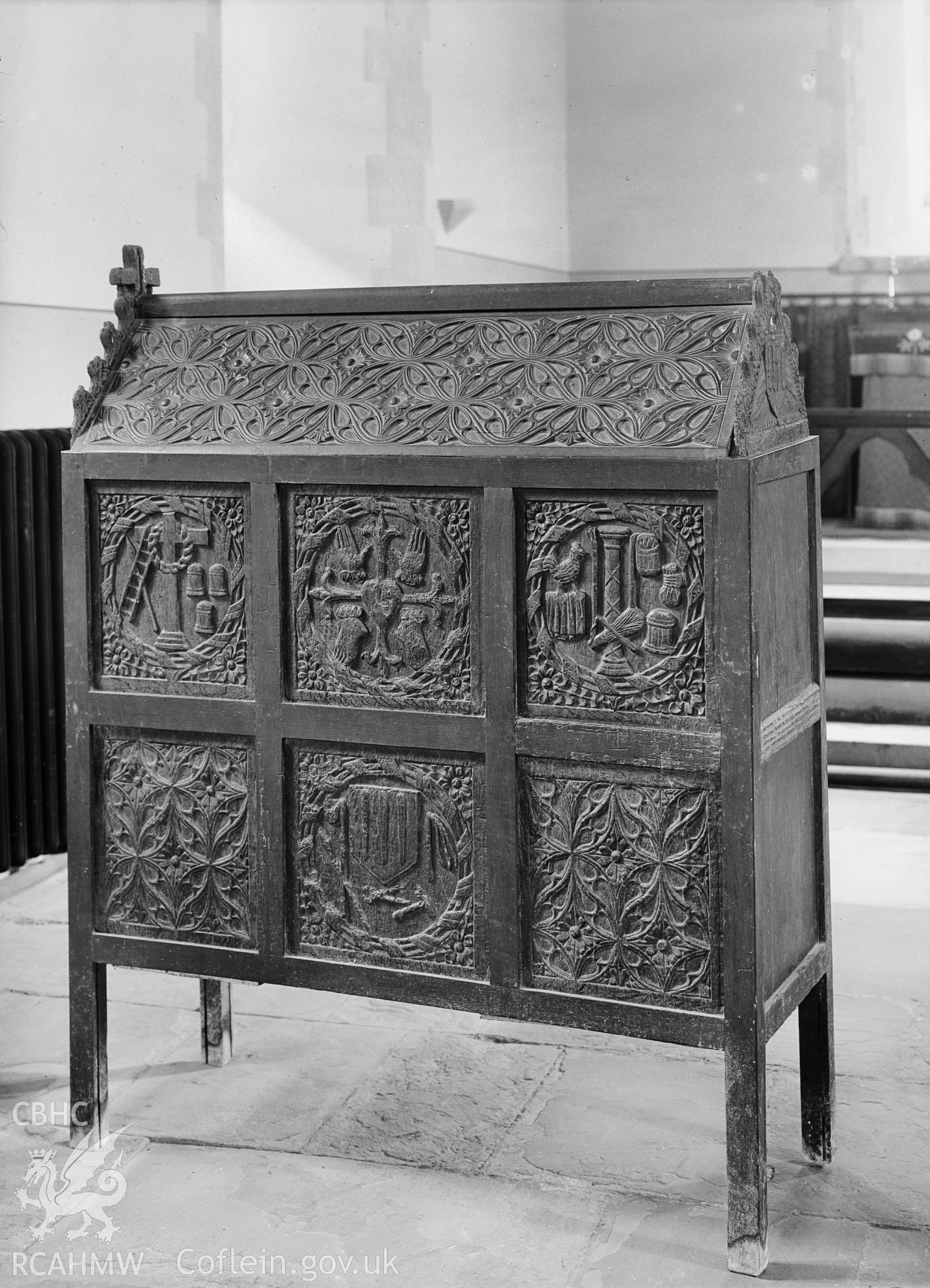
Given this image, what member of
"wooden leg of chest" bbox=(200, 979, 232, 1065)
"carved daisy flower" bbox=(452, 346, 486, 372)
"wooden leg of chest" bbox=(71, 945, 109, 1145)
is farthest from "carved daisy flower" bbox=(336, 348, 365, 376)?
"wooden leg of chest" bbox=(200, 979, 232, 1065)

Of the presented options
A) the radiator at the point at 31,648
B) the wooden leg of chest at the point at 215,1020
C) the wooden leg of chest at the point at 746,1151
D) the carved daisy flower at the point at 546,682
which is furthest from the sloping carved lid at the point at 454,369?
the radiator at the point at 31,648

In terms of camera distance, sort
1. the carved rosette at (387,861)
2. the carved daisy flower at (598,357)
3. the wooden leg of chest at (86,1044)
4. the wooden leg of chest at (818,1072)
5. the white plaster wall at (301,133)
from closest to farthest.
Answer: the carved daisy flower at (598,357)
the carved rosette at (387,861)
the wooden leg of chest at (818,1072)
the wooden leg of chest at (86,1044)
the white plaster wall at (301,133)

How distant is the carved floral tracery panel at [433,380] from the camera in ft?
8.30

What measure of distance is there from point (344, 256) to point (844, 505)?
235 cm

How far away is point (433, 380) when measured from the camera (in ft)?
8.91

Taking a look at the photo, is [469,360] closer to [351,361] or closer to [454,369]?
[454,369]

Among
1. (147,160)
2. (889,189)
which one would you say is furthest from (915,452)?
(147,160)

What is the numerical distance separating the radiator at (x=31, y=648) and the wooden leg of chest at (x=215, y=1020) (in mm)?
1368

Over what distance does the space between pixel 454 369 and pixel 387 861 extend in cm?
88

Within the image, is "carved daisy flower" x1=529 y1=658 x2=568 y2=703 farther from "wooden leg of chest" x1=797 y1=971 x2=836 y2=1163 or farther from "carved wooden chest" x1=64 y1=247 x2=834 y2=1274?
"wooden leg of chest" x1=797 y1=971 x2=836 y2=1163

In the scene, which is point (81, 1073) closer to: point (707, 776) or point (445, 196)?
point (707, 776)

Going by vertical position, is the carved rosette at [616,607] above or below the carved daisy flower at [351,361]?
below

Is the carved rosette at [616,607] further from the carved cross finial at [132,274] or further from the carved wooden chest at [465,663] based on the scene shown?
the carved cross finial at [132,274]

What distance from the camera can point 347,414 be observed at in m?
2.74
